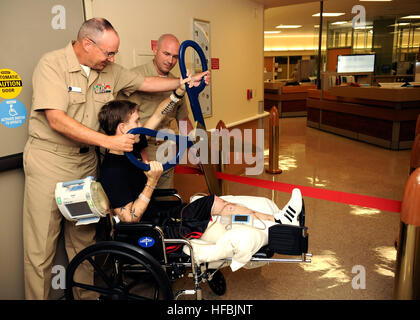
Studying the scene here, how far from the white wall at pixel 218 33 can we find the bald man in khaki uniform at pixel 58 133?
69cm

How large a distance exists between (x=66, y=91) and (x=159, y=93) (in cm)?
93

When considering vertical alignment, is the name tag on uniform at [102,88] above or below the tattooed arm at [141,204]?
above

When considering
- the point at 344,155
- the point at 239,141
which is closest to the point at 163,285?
the point at 239,141

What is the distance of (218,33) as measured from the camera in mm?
4168

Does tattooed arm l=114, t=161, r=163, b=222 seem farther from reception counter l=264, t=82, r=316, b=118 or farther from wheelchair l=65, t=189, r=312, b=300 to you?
reception counter l=264, t=82, r=316, b=118

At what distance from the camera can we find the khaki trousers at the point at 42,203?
1.94 m

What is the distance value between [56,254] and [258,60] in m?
4.20

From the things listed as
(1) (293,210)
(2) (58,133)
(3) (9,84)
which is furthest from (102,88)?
(1) (293,210)

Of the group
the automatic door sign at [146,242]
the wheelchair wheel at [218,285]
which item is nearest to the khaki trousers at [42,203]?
the automatic door sign at [146,242]

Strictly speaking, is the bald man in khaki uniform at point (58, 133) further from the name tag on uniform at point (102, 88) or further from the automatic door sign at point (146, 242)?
the automatic door sign at point (146, 242)

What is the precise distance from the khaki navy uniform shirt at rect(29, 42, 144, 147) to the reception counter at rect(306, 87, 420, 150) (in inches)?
212

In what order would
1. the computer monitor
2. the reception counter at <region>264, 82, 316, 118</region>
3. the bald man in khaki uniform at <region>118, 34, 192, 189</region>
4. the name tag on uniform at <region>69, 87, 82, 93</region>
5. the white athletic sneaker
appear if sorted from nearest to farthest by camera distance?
the name tag on uniform at <region>69, 87, 82, 93</region> < the white athletic sneaker < the bald man in khaki uniform at <region>118, 34, 192, 189</region> < the computer monitor < the reception counter at <region>264, 82, 316, 118</region>

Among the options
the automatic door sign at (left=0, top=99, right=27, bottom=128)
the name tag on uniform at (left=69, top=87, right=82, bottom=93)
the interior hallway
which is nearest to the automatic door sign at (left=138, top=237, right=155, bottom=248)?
the interior hallway

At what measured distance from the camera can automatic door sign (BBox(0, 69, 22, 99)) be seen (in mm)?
1939
